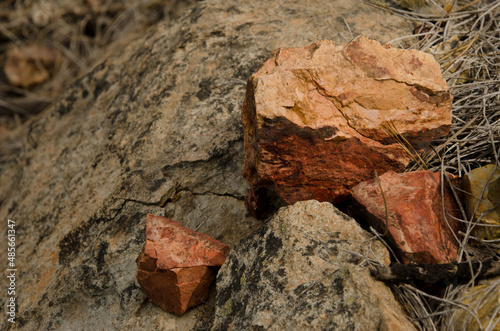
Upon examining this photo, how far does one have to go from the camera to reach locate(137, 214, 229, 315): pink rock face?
1628 mm

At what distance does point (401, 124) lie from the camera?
166 centimetres

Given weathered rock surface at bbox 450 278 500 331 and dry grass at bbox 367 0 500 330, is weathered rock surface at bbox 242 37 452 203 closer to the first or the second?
dry grass at bbox 367 0 500 330

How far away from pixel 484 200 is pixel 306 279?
777 mm

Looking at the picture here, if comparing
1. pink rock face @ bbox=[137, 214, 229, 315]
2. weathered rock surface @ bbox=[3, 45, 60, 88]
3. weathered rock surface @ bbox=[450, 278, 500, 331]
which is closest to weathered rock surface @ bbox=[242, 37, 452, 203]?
pink rock face @ bbox=[137, 214, 229, 315]

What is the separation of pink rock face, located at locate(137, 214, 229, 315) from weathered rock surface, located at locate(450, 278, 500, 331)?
873 millimetres

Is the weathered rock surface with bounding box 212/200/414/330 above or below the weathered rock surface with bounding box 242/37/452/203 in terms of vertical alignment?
below

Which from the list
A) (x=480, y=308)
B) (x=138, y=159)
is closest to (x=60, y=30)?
(x=138, y=159)

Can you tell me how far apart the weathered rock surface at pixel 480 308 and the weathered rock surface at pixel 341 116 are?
20.7 inches

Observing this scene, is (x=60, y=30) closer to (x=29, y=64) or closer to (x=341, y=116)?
(x=29, y=64)

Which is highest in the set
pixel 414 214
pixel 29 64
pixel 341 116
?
pixel 341 116

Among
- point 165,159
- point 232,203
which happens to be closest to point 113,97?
A: point 165,159

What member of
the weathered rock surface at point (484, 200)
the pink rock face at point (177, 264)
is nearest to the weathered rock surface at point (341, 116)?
the weathered rock surface at point (484, 200)

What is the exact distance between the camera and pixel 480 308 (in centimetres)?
136

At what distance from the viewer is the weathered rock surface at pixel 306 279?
4.34ft
